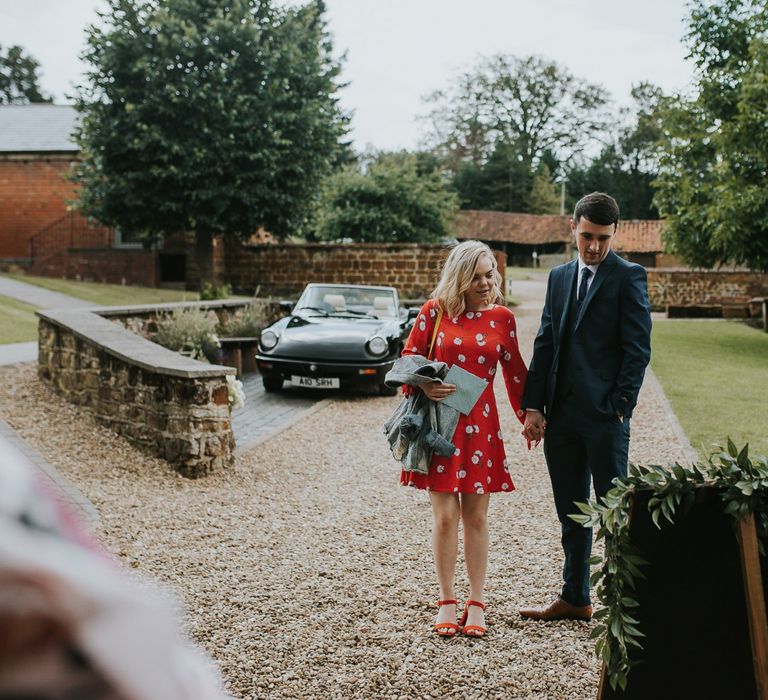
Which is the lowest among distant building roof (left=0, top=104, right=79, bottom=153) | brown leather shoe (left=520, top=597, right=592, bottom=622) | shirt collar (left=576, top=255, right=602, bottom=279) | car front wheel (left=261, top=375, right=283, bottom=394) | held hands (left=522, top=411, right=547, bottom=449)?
brown leather shoe (left=520, top=597, right=592, bottom=622)

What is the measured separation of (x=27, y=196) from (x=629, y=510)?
1203 inches

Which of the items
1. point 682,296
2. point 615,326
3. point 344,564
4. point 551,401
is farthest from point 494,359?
point 682,296

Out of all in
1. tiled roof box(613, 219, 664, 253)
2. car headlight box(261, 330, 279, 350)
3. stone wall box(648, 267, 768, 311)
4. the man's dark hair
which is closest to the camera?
the man's dark hair

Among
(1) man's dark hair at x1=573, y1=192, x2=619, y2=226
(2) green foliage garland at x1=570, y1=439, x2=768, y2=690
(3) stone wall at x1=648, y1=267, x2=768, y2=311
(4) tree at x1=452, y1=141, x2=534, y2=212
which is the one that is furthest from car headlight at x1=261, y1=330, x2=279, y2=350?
(4) tree at x1=452, y1=141, x2=534, y2=212

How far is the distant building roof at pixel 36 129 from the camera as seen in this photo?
97.5 feet

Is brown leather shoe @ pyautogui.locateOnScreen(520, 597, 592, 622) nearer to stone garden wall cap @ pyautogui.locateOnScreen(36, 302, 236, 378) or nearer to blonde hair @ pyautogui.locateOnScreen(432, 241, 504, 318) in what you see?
blonde hair @ pyautogui.locateOnScreen(432, 241, 504, 318)

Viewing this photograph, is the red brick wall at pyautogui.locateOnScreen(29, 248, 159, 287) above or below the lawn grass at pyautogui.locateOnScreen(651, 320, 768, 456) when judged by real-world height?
above

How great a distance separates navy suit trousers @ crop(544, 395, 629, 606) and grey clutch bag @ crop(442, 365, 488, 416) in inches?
14.9

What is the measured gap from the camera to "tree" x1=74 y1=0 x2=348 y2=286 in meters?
22.2

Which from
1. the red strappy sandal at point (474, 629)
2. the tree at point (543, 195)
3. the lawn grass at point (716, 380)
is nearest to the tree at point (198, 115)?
the lawn grass at point (716, 380)

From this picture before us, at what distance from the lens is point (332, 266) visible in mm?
25875

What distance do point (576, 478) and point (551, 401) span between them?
398 mm

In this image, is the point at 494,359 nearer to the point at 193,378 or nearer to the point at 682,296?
the point at 193,378

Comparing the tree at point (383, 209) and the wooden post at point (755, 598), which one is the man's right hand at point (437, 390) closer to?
the wooden post at point (755, 598)
